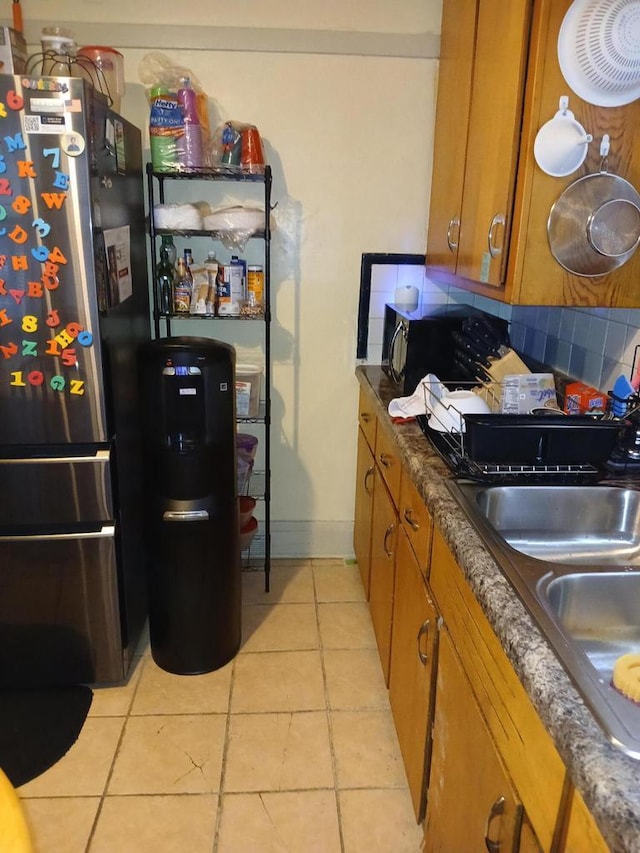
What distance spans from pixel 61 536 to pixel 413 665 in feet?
3.66

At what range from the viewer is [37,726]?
1952 millimetres

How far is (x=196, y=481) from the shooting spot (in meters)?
2.04

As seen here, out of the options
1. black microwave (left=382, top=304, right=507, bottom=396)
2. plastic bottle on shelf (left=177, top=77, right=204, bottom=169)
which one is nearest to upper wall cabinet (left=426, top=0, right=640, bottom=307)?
black microwave (left=382, top=304, right=507, bottom=396)

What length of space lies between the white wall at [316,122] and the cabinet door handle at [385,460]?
0.69 m

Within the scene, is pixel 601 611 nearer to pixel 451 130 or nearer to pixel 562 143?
pixel 562 143

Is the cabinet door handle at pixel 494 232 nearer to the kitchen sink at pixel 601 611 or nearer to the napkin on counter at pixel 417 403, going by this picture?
the napkin on counter at pixel 417 403

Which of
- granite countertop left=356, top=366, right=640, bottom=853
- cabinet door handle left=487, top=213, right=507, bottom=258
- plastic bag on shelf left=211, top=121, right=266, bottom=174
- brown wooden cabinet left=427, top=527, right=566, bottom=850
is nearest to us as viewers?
granite countertop left=356, top=366, right=640, bottom=853

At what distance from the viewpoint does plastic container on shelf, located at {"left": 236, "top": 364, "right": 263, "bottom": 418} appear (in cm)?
258

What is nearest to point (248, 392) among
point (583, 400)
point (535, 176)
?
point (583, 400)

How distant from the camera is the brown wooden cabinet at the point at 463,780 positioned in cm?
96

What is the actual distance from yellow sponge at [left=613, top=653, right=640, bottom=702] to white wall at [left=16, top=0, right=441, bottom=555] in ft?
6.49

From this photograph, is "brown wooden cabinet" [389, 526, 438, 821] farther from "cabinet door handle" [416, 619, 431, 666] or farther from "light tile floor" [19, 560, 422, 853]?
"light tile floor" [19, 560, 422, 853]

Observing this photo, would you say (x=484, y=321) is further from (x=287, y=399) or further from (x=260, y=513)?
(x=260, y=513)

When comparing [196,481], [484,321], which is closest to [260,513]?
[196,481]
